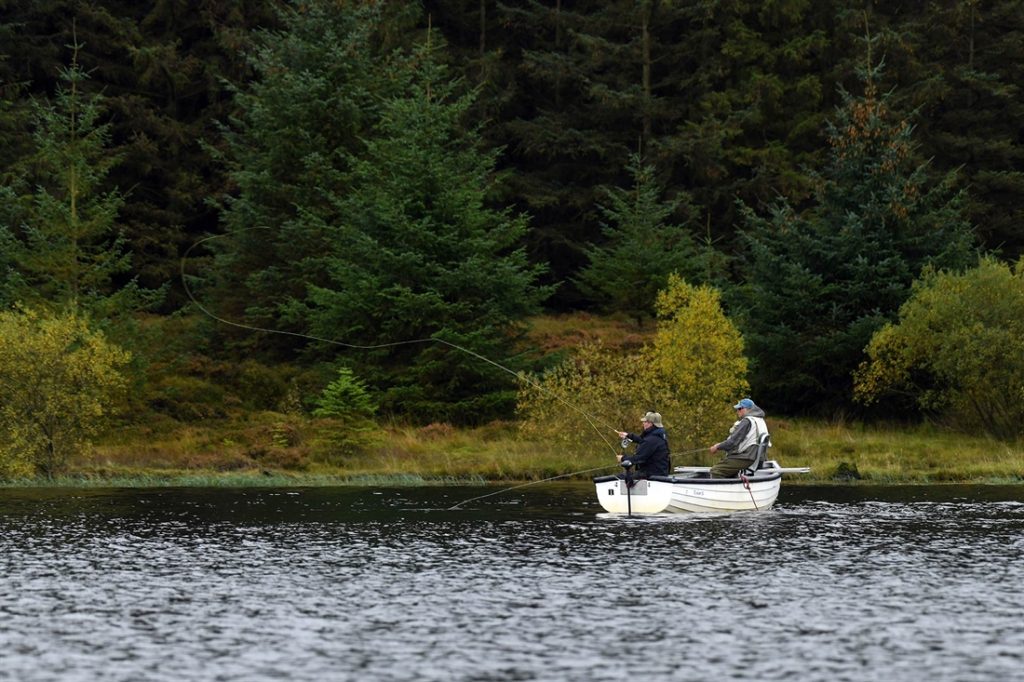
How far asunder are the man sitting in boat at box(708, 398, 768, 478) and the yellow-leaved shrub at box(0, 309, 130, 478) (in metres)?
15.9

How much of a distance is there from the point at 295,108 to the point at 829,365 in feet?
67.0

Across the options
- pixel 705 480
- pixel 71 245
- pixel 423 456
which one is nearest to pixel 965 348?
pixel 705 480

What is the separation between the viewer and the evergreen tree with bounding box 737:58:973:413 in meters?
47.8

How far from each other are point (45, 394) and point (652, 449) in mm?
15917

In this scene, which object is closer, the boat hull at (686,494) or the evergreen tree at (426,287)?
the boat hull at (686,494)

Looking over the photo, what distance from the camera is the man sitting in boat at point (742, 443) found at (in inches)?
1215

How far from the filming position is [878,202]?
160 feet

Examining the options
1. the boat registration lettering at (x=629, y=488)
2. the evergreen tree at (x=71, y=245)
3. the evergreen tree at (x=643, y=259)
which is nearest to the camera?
the boat registration lettering at (x=629, y=488)

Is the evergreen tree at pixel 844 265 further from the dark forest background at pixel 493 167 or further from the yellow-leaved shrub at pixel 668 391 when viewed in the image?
the yellow-leaved shrub at pixel 668 391

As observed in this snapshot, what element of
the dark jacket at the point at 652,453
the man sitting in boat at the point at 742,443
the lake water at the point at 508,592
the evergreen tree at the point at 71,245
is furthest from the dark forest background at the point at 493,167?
the lake water at the point at 508,592

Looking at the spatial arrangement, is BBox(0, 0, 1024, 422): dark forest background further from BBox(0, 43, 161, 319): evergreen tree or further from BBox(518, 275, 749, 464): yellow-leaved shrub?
BBox(518, 275, 749, 464): yellow-leaved shrub

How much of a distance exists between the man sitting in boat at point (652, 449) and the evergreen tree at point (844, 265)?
58.1ft

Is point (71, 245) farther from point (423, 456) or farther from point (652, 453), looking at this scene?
point (652, 453)

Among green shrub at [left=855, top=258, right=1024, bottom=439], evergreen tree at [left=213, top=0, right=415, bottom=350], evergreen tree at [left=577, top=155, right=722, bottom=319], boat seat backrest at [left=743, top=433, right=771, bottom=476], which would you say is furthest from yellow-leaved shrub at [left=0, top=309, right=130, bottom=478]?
evergreen tree at [left=577, top=155, right=722, bottom=319]
